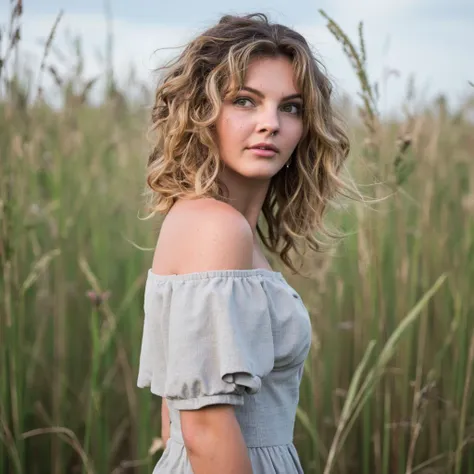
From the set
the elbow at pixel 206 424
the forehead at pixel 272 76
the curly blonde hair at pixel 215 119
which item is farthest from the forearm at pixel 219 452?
the forehead at pixel 272 76

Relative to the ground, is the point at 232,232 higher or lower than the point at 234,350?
higher

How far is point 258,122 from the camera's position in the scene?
113 centimetres

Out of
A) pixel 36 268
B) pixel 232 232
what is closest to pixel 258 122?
pixel 232 232

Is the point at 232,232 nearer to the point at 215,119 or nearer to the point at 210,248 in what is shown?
the point at 210,248

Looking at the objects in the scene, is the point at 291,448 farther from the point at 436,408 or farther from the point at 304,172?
the point at 436,408

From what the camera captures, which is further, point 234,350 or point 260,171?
point 260,171

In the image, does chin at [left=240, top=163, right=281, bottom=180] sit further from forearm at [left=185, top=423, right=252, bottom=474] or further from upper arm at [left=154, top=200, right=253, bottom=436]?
forearm at [left=185, top=423, right=252, bottom=474]

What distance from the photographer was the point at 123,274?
2500 mm

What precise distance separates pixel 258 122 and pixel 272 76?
8 cm

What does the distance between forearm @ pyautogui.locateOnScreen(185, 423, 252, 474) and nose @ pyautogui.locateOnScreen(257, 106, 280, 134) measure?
405 mm

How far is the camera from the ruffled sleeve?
3.24 ft

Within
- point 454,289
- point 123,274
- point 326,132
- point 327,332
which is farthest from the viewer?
point 123,274

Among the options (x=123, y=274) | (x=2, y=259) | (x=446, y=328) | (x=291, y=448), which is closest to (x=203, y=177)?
(x=291, y=448)

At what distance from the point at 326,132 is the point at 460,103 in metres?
1.85
